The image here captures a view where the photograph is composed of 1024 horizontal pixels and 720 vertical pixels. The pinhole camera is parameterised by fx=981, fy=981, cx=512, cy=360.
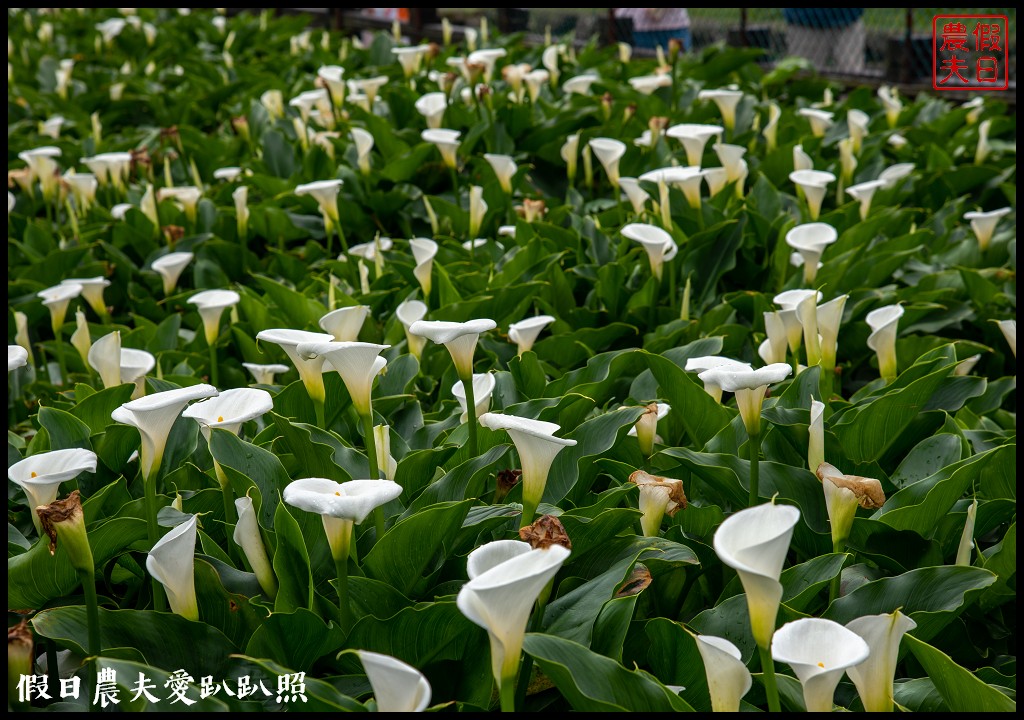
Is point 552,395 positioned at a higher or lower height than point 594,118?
lower

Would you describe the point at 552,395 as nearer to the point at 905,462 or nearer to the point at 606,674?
the point at 905,462

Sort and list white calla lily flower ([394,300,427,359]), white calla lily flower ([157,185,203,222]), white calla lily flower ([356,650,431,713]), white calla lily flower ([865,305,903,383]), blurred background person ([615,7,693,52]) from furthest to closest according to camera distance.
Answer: blurred background person ([615,7,693,52]) < white calla lily flower ([157,185,203,222]) < white calla lily flower ([394,300,427,359]) < white calla lily flower ([865,305,903,383]) < white calla lily flower ([356,650,431,713])

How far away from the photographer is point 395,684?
1.14 metres

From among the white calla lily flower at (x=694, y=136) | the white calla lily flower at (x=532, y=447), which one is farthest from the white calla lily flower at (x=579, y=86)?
the white calla lily flower at (x=532, y=447)

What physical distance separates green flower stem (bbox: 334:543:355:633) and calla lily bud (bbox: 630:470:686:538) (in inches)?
20.1

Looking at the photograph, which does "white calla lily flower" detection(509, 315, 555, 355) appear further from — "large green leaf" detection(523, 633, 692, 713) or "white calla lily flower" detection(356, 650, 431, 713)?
"white calla lily flower" detection(356, 650, 431, 713)

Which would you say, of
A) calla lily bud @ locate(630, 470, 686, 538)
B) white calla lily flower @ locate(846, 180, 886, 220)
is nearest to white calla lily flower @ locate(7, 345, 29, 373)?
calla lily bud @ locate(630, 470, 686, 538)

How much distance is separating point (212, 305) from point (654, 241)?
1173 millimetres

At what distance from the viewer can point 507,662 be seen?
124 cm

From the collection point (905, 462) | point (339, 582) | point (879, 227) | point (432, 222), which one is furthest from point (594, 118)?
point (339, 582)

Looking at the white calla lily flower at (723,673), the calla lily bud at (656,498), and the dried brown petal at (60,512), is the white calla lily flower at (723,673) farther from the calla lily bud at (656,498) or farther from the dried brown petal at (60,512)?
the dried brown petal at (60,512)

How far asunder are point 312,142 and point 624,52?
7.99 ft

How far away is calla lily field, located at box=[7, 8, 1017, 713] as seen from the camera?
1389 millimetres

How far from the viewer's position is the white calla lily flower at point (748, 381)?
60.4 inches
